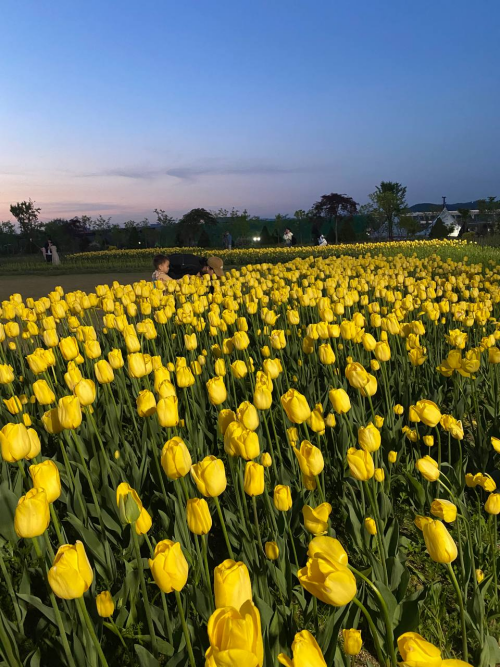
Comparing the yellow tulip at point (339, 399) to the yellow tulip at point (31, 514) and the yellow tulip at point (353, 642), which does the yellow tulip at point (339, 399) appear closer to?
the yellow tulip at point (353, 642)

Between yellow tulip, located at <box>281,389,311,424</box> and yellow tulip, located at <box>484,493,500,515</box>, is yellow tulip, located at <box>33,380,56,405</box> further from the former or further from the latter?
yellow tulip, located at <box>484,493,500,515</box>

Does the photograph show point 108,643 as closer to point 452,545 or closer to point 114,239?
point 452,545

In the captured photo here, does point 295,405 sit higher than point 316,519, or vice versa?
point 295,405

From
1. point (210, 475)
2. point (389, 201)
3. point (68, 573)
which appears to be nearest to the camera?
point (68, 573)

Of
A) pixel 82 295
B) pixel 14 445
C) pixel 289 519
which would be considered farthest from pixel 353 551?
pixel 82 295

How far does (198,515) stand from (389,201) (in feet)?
162

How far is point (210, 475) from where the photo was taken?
139 cm

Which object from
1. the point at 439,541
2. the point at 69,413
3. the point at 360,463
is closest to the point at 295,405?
the point at 360,463

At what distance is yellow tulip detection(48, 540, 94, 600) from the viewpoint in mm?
1011

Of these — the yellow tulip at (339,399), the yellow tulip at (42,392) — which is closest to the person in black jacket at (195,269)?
the yellow tulip at (42,392)

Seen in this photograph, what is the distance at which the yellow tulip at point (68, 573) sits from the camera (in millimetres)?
1011

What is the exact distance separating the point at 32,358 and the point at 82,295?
252 centimetres

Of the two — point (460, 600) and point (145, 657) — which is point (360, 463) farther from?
point (145, 657)

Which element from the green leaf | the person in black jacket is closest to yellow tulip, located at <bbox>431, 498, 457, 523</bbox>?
the green leaf
